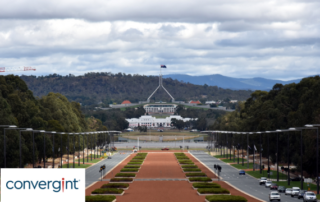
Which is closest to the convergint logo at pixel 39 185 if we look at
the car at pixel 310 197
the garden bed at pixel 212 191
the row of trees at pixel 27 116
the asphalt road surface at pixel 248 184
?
the car at pixel 310 197

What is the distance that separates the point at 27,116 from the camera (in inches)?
3937

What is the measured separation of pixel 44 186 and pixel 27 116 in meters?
75.1

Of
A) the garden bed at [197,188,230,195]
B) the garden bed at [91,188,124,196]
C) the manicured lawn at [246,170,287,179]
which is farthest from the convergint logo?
the manicured lawn at [246,170,287,179]

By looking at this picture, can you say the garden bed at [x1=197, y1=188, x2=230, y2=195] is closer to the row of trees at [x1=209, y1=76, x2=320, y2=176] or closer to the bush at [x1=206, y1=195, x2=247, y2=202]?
the bush at [x1=206, y1=195, x2=247, y2=202]

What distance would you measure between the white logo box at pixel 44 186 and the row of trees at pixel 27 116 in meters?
54.7

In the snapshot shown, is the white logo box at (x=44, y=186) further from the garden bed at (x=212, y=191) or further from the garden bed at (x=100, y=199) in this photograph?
the garden bed at (x=212, y=191)

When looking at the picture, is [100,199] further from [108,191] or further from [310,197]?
[310,197]

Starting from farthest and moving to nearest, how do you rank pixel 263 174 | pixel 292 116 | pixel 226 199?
pixel 263 174
pixel 292 116
pixel 226 199

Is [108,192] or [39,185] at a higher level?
[39,185]

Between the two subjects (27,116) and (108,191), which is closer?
(108,191)

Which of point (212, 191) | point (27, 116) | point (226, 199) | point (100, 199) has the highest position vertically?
point (27, 116)

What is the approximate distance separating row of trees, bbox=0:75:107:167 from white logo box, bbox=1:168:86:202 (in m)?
54.7

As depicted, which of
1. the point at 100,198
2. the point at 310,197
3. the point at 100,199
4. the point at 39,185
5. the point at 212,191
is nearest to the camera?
the point at 39,185

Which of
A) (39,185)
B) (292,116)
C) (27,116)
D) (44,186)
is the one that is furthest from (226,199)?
(27,116)
